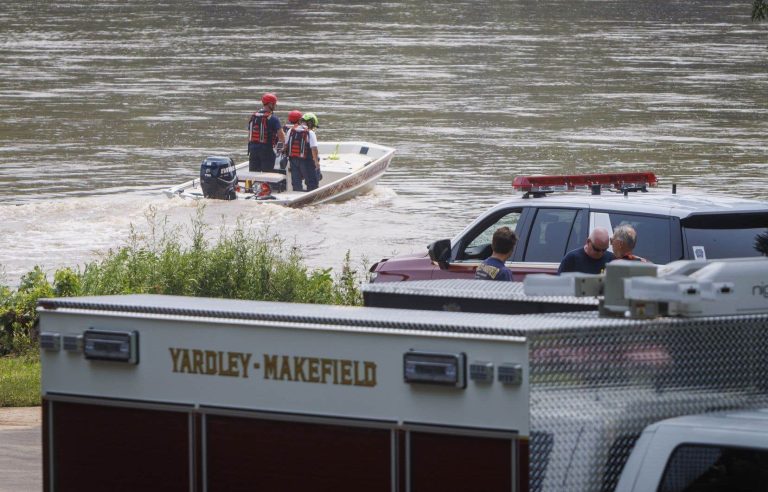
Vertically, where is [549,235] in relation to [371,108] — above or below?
below

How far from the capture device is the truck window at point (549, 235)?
35.9 ft

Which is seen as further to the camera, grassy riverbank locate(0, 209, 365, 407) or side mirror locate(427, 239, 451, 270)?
grassy riverbank locate(0, 209, 365, 407)

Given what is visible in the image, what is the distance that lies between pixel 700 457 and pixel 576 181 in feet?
24.2

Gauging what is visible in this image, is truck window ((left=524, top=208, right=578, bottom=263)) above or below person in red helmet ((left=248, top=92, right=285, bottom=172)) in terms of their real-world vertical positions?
below

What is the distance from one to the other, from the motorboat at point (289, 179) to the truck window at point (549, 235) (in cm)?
1434

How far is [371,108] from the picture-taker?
44.8 meters

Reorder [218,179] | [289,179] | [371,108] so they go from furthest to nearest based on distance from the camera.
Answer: [371,108] → [289,179] → [218,179]

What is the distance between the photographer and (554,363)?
4.49 meters

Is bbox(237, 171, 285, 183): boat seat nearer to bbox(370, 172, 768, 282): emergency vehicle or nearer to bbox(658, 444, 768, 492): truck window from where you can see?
bbox(370, 172, 768, 282): emergency vehicle

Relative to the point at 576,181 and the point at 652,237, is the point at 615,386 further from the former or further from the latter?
the point at 576,181

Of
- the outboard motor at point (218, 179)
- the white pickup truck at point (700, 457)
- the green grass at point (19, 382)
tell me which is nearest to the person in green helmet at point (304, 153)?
the outboard motor at point (218, 179)

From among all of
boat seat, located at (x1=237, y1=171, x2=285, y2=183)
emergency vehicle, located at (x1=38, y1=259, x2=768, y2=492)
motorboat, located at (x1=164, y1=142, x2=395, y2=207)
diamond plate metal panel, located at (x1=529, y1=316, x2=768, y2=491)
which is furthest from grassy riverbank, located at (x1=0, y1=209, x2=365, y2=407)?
boat seat, located at (x1=237, y1=171, x2=285, y2=183)

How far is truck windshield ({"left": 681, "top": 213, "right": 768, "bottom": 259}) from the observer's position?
32.5 ft

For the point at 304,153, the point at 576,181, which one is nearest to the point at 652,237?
the point at 576,181
